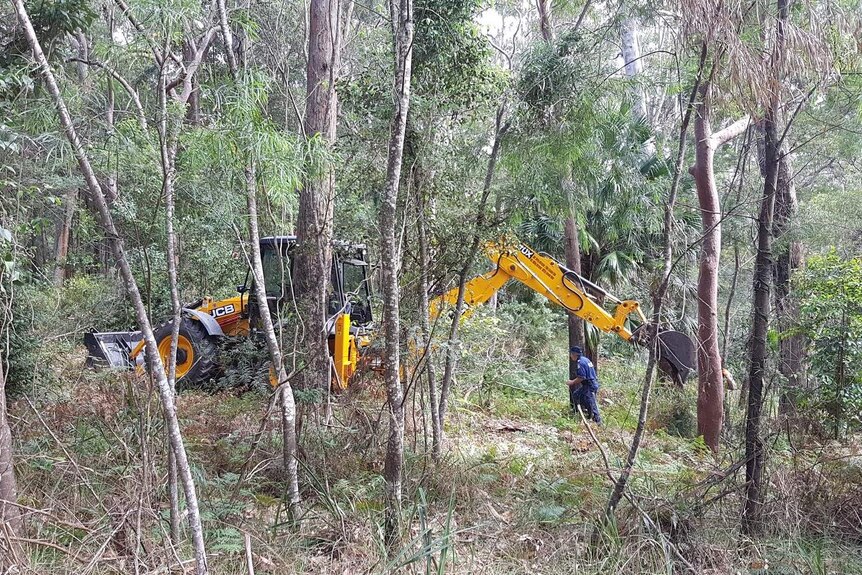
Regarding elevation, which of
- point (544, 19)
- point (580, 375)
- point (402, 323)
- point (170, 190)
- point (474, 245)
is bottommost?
point (580, 375)

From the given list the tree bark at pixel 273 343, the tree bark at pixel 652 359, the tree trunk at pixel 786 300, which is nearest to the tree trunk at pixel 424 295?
the tree bark at pixel 273 343

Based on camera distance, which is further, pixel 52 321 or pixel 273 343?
pixel 52 321

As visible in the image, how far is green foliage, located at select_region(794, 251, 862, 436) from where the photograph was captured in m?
7.89

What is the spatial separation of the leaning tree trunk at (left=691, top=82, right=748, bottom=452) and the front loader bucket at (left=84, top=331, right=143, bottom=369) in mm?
8506

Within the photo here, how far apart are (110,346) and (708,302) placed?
30.8ft

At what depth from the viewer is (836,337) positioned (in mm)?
8391

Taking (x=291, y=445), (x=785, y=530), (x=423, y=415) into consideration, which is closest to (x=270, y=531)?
(x=291, y=445)

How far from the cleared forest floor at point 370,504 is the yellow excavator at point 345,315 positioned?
1.85m

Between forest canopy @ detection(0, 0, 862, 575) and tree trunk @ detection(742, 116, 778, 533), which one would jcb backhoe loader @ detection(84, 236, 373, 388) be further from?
tree trunk @ detection(742, 116, 778, 533)

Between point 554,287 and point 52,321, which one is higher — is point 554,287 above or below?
above

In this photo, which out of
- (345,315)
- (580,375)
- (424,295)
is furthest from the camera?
(580,375)

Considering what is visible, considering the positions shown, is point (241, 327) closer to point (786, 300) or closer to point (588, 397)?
point (588, 397)

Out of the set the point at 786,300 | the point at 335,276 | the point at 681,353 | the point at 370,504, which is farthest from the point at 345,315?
the point at 786,300

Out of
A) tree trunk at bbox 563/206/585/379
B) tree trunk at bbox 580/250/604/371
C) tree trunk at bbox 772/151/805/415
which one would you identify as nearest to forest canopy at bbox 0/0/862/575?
tree trunk at bbox 772/151/805/415
